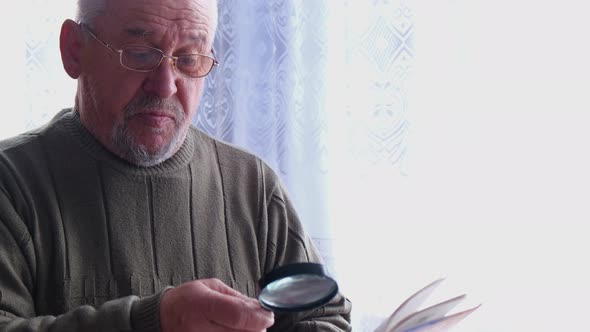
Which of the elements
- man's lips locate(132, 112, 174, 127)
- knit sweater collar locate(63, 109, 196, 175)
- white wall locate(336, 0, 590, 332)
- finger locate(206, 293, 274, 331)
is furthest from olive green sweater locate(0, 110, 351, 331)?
white wall locate(336, 0, 590, 332)

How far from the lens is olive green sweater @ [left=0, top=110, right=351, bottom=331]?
4.42 feet

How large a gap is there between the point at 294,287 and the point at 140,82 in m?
0.62

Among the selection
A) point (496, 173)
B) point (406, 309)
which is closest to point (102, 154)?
point (406, 309)

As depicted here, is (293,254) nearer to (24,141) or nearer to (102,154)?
(102,154)

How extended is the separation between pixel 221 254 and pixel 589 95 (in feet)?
3.01

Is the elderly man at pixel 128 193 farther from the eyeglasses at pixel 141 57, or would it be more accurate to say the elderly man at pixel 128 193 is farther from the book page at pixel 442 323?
the book page at pixel 442 323

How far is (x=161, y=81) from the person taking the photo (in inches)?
56.9

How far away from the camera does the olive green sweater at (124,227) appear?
1349 mm

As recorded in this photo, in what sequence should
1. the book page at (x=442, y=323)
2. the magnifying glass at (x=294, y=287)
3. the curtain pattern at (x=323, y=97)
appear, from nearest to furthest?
the magnifying glass at (x=294, y=287), the book page at (x=442, y=323), the curtain pattern at (x=323, y=97)

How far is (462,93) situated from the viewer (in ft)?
6.15

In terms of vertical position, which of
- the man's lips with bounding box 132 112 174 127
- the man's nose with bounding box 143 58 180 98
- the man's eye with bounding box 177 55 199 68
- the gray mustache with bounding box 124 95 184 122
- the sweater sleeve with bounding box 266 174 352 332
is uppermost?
the man's eye with bounding box 177 55 199 68

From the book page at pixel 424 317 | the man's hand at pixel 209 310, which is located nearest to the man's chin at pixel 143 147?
the man's hand at pixel 209 310

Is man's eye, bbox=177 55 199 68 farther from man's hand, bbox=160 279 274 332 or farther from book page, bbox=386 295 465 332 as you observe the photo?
book page, bbox=386 295 465 332

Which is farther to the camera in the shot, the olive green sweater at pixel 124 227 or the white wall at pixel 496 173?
the white wall at pixel 496 173
